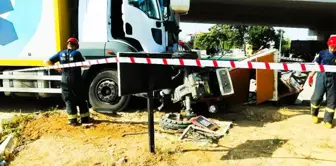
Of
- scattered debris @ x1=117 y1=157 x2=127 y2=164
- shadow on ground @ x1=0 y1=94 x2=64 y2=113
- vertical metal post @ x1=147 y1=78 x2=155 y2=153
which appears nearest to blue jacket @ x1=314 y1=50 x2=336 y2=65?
vertical metal post @ x1=147 y1=78 x2=155 y2=153

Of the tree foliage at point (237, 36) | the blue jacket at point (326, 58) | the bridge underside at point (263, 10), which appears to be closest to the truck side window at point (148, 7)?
the blue jacket at point (326, 58)

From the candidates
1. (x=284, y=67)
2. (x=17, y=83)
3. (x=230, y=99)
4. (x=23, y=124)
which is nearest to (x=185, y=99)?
(x=230, y=99)

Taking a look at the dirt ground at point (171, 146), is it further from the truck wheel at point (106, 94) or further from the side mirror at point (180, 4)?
the side mirror at point (180, 4)

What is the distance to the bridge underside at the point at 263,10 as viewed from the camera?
25812mm

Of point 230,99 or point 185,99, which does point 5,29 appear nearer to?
point 185,99

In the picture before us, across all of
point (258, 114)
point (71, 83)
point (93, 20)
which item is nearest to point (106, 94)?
point (71, 83)

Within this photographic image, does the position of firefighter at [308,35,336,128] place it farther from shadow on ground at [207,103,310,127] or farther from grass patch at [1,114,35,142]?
grass patch at [1,114,35,142]

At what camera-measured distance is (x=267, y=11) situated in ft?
99.9

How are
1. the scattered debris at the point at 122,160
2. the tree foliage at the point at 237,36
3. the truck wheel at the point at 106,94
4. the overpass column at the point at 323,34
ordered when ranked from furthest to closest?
1. the tree foliage at the point at 237,36
2. the overpass column at the point at 323,34
3. the truck wheel at the point at 106,94
4. the scattered debris at the point at 122,160

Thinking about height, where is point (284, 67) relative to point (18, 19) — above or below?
below

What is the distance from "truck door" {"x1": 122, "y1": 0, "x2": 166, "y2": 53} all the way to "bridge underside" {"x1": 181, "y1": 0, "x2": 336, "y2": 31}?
19.0 m

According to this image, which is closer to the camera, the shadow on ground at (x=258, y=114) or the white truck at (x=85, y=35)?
the shadow on ground at (x=258, y=114)

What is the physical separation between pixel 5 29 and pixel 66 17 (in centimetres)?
127

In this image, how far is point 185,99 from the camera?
6188 mm
